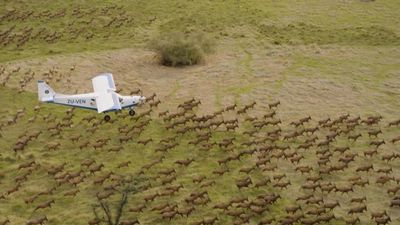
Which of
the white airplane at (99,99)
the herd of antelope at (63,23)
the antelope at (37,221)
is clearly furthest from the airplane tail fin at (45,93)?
the herd of antelope at (63,23)

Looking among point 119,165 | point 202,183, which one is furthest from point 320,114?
point 119,165

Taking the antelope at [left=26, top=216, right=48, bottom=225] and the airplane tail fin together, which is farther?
the airplane tail fin

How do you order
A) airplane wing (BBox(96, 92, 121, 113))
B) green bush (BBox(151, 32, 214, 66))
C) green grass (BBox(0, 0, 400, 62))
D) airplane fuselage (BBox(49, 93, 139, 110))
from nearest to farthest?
1. airplane wing (BBox(96, 92, 121, 113))
2. airplane fuselage (BBox(49, 93, 139, 110))
3. green bush (BBox(151, 32, 214, 66))
4. green grass (BBox(0, 0, 400, 62))

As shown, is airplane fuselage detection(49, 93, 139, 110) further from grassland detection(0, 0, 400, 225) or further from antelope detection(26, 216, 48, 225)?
antelope detection(26, 216, 48, 225)

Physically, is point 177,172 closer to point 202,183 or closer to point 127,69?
point 202,183

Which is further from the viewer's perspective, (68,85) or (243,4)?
(243,4)

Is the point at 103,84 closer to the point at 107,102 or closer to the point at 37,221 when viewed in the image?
the point at 107,102

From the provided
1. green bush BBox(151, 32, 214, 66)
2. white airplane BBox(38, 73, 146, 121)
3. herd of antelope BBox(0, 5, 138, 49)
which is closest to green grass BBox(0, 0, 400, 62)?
herd of antelope BBox(0, 5, 138, 49)

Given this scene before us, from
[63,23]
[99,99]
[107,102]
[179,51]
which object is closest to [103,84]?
[99,99]
